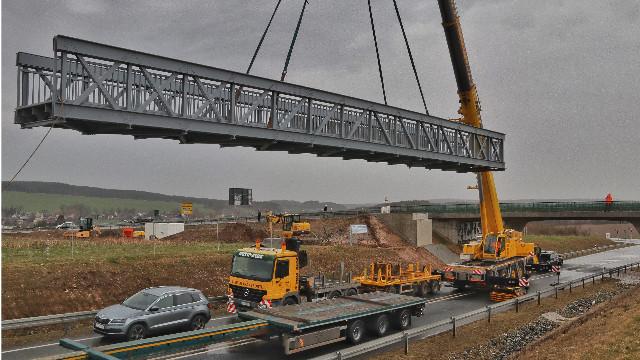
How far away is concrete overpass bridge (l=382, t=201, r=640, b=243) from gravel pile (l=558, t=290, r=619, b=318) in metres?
20.6

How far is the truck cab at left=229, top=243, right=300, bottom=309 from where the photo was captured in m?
17.0

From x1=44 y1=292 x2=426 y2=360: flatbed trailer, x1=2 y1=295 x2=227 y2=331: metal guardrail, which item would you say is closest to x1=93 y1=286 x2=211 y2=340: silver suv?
x1=2 y1=295 x2=227 y2=331: metal guardrail

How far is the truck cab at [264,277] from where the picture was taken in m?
17.0

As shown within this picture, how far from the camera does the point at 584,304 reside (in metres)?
23.7

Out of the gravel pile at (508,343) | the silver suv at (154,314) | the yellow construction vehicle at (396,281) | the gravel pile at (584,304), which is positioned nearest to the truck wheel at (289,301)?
the silver suv at (154,314)

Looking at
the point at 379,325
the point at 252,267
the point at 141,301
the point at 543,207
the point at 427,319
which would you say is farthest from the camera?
the point at 543,207

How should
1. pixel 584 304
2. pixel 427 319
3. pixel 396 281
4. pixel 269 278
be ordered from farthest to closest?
1. pixel 584 304
2. pixel 396 281
3. pixel 427 319
4. pixel 269 278

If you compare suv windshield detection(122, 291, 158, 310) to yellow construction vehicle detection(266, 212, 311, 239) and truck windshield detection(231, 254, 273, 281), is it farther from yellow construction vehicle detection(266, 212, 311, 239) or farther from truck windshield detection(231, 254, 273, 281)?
yellow construction vehicle detection(266, 212, 311, 239)

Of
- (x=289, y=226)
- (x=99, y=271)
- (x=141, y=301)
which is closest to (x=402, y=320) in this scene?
(x=289, y=226)

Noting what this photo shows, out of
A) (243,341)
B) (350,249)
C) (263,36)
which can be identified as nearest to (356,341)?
(243,341)

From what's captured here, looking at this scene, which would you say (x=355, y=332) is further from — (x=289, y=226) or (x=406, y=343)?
(x=289, y=226)

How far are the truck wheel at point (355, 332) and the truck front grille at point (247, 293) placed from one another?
330cm

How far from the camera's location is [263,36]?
20.0 meters

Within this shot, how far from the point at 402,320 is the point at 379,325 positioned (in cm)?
131
